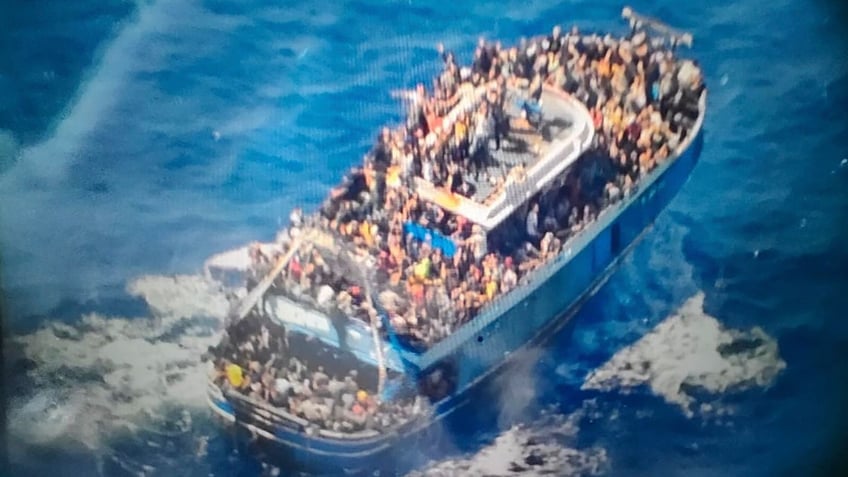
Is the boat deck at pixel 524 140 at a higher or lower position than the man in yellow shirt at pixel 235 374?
higher

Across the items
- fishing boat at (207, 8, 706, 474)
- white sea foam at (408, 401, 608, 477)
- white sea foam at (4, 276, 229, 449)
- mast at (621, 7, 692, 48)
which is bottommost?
white sea foam at (4, 276, 229, 449)

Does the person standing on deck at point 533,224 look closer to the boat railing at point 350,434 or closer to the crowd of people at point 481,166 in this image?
the crowd of people at point 481,166

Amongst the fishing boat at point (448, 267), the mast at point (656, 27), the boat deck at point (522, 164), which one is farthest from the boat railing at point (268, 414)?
the mast at point (656, 27)

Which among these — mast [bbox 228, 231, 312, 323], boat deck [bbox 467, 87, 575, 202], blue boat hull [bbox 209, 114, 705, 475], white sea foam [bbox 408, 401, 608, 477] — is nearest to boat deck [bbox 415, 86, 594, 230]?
boat deck [bbox 467, 87, 575, 202]

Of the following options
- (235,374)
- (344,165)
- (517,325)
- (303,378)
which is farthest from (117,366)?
(517,325)

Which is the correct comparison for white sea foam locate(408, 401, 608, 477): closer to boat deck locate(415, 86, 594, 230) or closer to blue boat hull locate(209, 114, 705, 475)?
blue boat hull locate(209, 114, 705, 475)

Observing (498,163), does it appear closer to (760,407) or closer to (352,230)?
(352,230)

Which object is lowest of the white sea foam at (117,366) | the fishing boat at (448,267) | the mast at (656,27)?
the white sea foam at (117,366)
